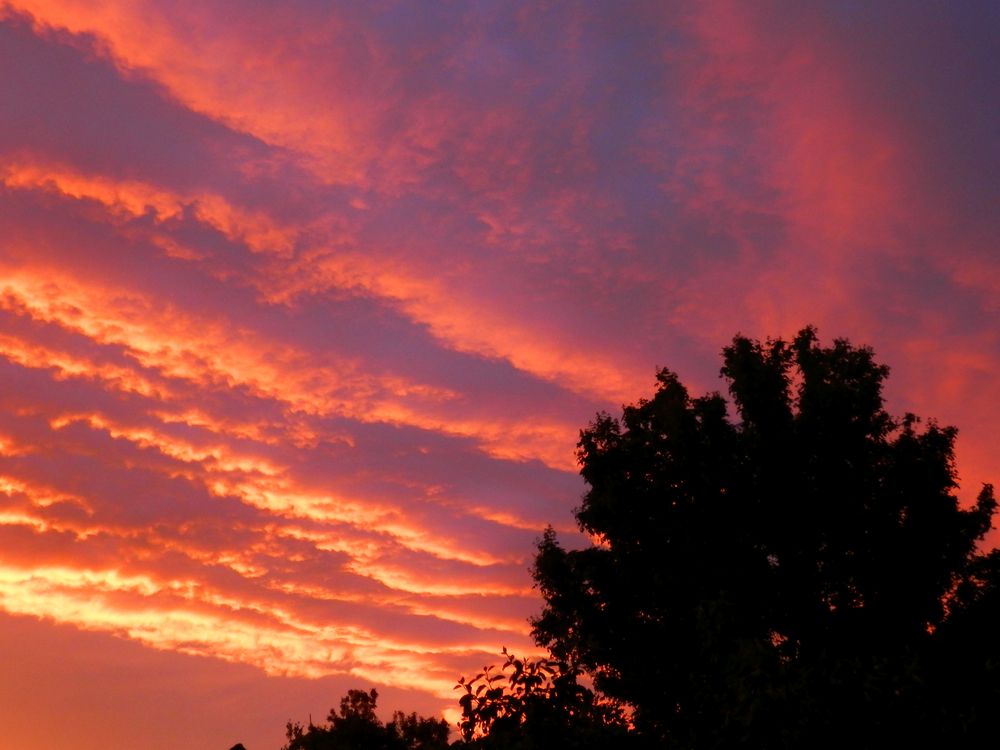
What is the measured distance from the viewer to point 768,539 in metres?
38.3

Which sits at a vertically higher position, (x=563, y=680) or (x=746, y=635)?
(x=746, y=635)

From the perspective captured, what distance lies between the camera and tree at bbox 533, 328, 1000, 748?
36719mm

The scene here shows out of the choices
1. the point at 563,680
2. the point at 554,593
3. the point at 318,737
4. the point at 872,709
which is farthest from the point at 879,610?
the point at 318,737

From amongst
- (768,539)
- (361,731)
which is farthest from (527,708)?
(361,731)

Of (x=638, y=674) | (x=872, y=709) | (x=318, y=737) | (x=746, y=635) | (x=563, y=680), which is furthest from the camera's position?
(x=318, y=737)

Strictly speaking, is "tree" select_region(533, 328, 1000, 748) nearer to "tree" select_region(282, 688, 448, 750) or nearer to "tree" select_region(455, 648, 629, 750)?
"tree" select_region(455, 648, 629, 750)

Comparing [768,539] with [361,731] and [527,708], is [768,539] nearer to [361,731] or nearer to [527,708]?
[527,708]

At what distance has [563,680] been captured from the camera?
1291cm

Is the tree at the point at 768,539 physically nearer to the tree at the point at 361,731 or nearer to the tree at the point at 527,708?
the tree at the point at 527,708

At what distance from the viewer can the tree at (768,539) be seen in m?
36.7

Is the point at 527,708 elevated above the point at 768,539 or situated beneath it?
situated beneath

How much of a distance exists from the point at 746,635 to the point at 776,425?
9987 mm

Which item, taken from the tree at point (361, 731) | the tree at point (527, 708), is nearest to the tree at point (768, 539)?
the tree at point (527, 708)

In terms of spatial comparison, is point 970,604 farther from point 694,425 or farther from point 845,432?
point 694,425
